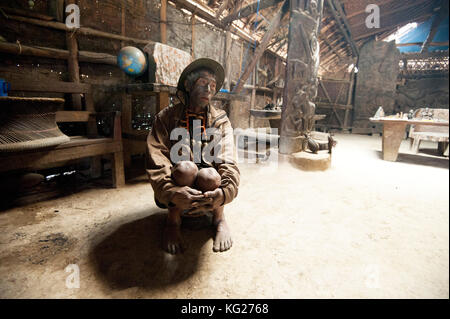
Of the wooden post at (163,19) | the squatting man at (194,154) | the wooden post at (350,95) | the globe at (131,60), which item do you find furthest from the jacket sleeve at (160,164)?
the wooden post at (350,95)

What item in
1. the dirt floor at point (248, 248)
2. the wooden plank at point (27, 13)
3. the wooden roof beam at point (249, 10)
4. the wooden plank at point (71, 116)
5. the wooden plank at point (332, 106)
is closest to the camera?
the dirt floor at point (248, 248)

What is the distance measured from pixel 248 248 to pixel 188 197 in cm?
74

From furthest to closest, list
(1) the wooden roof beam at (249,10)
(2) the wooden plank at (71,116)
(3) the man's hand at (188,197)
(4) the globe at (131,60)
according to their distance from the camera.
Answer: (1) the wooden roof beam at (249,10) < (4) the globe at (131,60) < (2) the wooden plank at (71,116) < (3) the man's hand at (188,197)

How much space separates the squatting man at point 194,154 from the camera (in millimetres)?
1593

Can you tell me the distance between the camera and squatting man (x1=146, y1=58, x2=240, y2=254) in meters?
1.59

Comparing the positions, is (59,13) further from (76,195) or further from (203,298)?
(203,298)

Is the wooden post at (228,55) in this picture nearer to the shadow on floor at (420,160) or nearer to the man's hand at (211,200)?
the shadow on floor at (420,160)

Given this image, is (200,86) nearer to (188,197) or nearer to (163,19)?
(188,197)

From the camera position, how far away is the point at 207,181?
5.18 ft

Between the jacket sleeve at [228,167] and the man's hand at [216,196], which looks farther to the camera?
the jacket sleeve at [228,167]

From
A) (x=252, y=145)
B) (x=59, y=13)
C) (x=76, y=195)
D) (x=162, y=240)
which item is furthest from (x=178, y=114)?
(x=252, y=145)

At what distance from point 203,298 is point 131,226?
1.10m

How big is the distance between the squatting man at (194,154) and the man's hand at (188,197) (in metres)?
0.03

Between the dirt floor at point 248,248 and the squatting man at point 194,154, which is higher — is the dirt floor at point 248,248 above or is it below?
below
